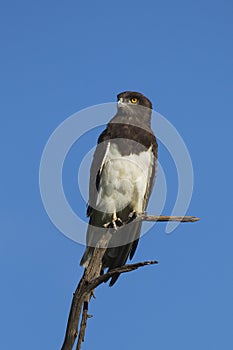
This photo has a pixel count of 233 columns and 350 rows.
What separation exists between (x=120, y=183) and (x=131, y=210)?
24.5 inches

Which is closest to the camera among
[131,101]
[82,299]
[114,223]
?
[82,299]

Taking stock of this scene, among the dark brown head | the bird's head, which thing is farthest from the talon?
the dark brown head

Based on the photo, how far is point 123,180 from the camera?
12.6 metres

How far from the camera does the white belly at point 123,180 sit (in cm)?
1251

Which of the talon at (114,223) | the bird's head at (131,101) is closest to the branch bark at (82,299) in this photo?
the talon at (114,223)

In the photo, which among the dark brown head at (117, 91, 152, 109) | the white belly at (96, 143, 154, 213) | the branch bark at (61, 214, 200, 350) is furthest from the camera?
the dark brown head at (117, 91, 152, 109)

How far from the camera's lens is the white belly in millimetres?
12508

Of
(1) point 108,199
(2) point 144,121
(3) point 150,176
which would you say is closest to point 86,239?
(1) point 108,199

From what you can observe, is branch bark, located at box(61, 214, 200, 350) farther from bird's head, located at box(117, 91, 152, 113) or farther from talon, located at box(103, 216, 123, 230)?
bird's head, located at box(117, 91, 152, 113)

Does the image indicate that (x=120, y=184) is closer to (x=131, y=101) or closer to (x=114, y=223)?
(x=114, y=223)

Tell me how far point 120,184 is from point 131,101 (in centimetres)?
192

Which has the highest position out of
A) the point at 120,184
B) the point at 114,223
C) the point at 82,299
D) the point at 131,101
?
the point at 131,101

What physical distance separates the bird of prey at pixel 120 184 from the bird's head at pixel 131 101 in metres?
0.49

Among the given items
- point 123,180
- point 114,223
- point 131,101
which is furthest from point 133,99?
point 114,223
